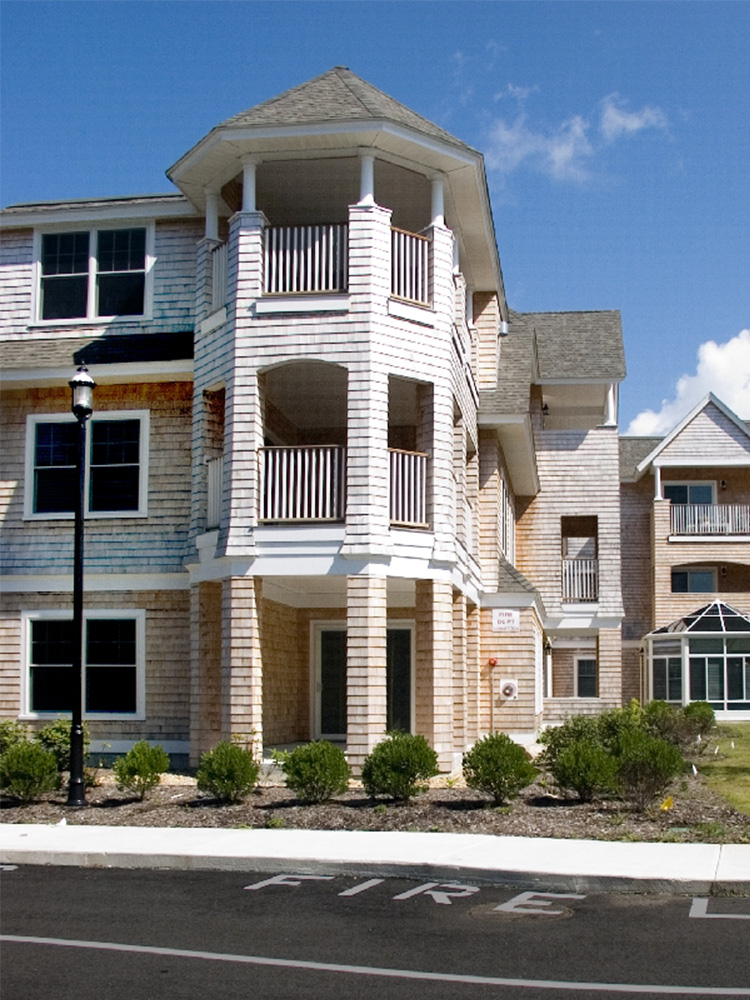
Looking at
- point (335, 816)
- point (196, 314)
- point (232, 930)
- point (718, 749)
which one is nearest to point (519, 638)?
point (718, 749)

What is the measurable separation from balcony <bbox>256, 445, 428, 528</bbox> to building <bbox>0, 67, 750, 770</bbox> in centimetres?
5

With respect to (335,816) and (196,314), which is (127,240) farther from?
(335,816)

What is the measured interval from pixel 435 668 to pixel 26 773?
5962mm

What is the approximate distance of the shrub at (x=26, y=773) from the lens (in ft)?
49.6

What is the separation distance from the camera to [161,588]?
19953 millimetres

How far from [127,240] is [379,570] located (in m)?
7.96

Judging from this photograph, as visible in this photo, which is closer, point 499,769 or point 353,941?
point 353,941

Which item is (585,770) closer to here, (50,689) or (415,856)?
(415,856)

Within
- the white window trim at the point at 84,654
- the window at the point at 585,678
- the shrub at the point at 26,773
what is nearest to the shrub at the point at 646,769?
the shrub at the point at 26,773

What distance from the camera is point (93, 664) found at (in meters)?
20.2

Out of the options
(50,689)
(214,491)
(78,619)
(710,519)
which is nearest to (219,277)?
(214,491)

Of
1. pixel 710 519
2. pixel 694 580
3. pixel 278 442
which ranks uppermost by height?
pixel 710 519

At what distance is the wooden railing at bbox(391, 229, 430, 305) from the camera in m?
18.3

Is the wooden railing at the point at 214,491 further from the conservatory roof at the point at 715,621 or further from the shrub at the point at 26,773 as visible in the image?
the conservatory roof at the point at 715,621
